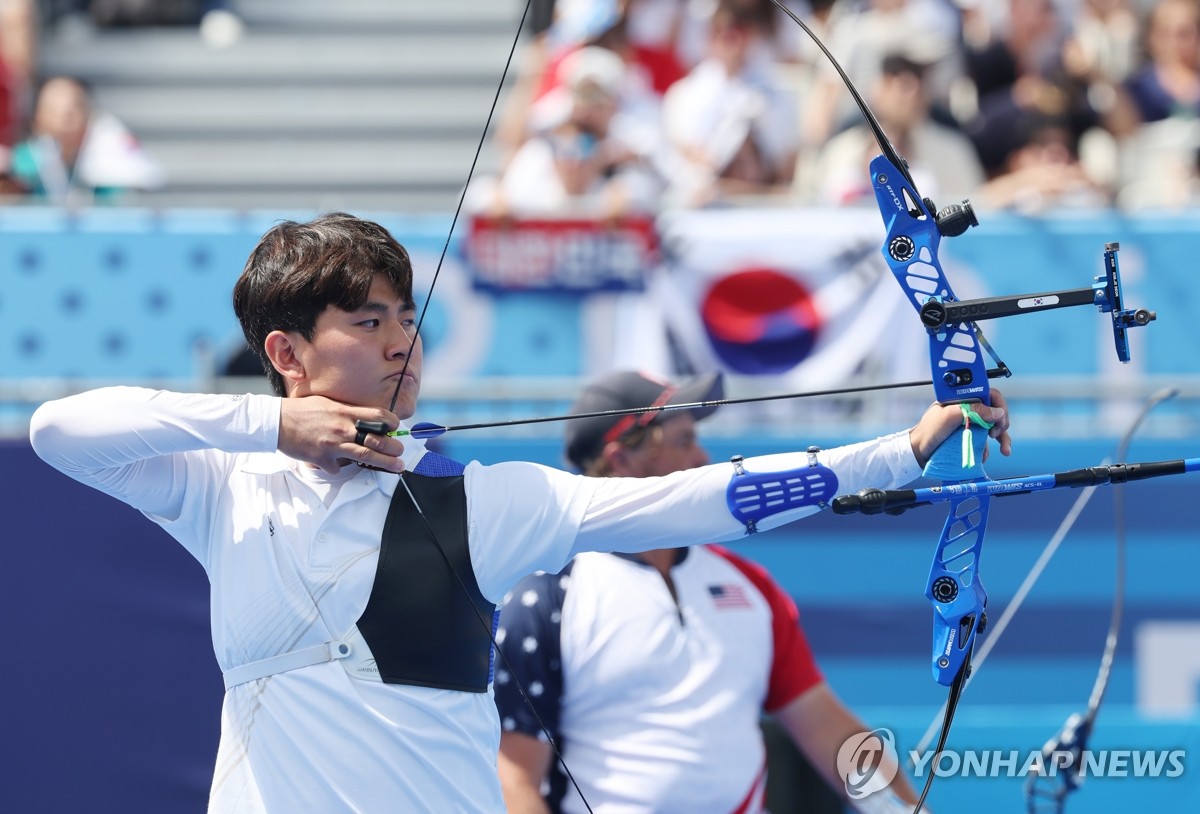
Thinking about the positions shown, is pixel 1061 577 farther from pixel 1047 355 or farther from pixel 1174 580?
pixel 1047 355

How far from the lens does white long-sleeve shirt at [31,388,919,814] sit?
94.9 inches

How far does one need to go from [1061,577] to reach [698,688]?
1840mm

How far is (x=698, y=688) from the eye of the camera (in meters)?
3.51

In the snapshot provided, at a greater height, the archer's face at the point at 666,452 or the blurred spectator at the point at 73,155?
the blurred spectator at the point at 73,155

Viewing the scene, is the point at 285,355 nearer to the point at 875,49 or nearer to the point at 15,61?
the point at 875,49

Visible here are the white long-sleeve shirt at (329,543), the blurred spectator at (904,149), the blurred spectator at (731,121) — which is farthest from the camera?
the blurred spectator at (731,121)

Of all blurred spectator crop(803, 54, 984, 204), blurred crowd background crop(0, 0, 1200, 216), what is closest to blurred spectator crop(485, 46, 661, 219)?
blurred crowd background crop(0, 0, 1200, 216)

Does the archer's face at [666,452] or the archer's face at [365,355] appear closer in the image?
the archer's face at [365,355]

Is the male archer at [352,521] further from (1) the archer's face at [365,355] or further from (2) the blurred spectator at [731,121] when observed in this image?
(2) the blurred spectator at [731,121]

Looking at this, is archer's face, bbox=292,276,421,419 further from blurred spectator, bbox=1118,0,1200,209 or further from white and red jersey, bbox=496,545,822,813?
blurred spectator, bbox=1118,0,1200,209

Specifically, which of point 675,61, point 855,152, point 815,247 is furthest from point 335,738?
point 675,61

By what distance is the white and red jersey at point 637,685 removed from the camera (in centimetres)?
346

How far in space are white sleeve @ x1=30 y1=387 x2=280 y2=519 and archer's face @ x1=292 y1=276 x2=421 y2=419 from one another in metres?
0.12

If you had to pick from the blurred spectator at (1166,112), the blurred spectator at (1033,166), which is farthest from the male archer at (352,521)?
the blurred spectator at (1166,112)
